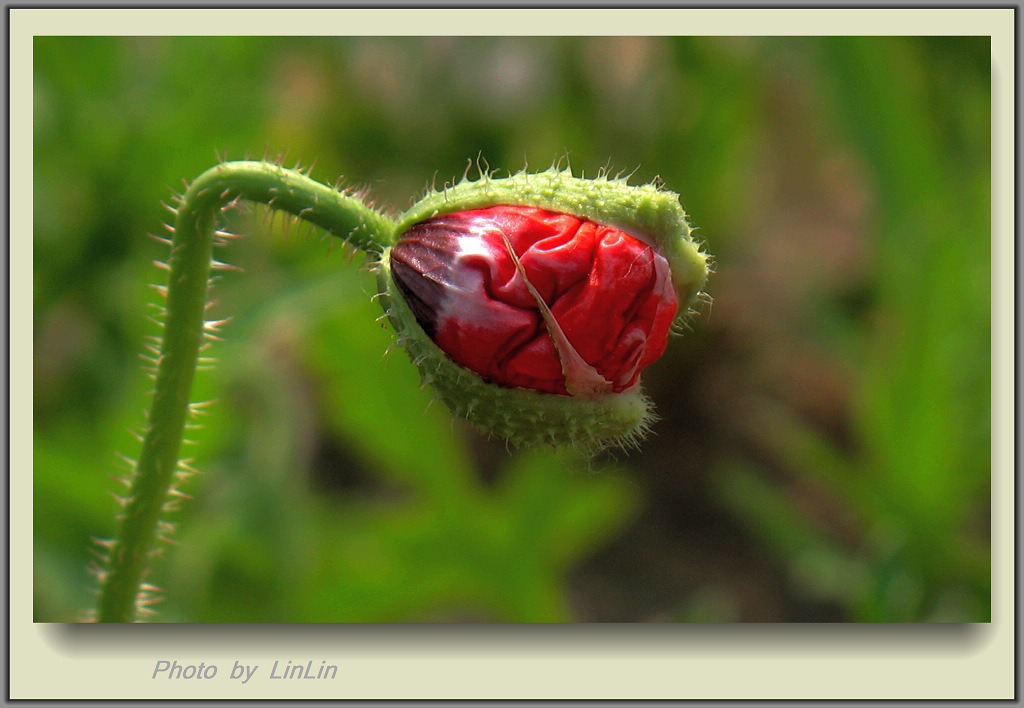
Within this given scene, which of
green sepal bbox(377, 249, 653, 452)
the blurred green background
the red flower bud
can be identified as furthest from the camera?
the blurred green background

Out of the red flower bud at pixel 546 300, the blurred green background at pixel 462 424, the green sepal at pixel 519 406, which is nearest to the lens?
the red flower bud at pixel 546 300

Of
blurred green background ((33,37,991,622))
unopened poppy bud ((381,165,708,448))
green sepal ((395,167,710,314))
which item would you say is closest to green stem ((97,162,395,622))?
unopened poppy bud ((381,165,708,448))

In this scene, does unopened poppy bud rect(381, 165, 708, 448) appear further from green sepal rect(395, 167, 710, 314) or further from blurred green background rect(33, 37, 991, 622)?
blurred green background rect(33, 37, 991, 622)

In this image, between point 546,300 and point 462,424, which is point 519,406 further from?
point 462,424

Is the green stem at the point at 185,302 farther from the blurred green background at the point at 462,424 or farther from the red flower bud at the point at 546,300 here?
the blurred green background at the point at 462,424

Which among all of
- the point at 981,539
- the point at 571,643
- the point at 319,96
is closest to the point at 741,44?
the point at 319,96

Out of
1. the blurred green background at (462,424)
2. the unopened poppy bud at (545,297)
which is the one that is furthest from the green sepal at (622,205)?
the blurred green background at (462,424)

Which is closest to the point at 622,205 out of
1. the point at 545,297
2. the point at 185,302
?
the point at 545,297

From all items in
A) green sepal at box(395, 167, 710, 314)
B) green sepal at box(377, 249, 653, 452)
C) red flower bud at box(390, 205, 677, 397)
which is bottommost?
green sepal at box(377, 249, 653, 452)
